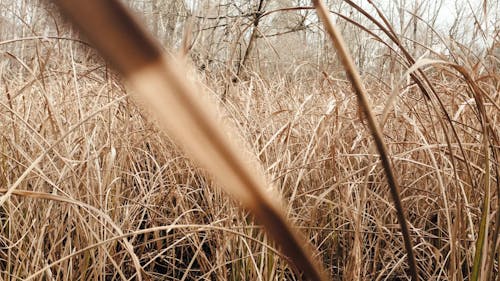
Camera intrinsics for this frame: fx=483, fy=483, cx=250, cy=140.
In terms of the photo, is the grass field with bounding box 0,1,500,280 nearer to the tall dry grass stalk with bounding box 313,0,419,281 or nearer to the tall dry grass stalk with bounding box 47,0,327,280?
the tall dry grass stalk with bounding box 313,0,419,281

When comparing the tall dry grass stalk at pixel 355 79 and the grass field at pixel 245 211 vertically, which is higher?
the tall dry grass stalk at pixel 355 79

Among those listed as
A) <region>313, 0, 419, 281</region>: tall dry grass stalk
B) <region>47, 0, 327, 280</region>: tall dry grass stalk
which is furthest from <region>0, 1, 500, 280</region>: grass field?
<region>47, 0, 327, 280</region>: tall dry grass stalk

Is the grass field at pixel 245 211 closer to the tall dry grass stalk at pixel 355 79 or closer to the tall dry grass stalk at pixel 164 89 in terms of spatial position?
the tall dry grass stalk at pixel 355 79

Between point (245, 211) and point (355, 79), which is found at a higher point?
point (355, 79)

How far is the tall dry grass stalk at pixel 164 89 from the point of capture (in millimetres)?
64

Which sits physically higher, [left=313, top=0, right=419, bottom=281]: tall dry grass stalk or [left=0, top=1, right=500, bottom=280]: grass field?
[left=313, top=0, right=419, bottom=281]: tall dry grass stalk

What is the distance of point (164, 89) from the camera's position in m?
0.07

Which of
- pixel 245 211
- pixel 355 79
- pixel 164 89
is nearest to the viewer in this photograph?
pixel 164 89

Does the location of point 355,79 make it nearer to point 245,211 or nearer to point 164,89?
point 164,89

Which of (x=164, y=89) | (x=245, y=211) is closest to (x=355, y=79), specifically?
(x=164, y=89)

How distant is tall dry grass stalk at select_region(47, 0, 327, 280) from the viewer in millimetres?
64

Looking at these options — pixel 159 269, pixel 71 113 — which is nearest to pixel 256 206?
pixel 159 269

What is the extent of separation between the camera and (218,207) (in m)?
0.84

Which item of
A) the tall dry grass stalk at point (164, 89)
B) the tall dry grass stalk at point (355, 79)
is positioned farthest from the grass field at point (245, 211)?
the tall dry grass stalk at point (164, 89)
